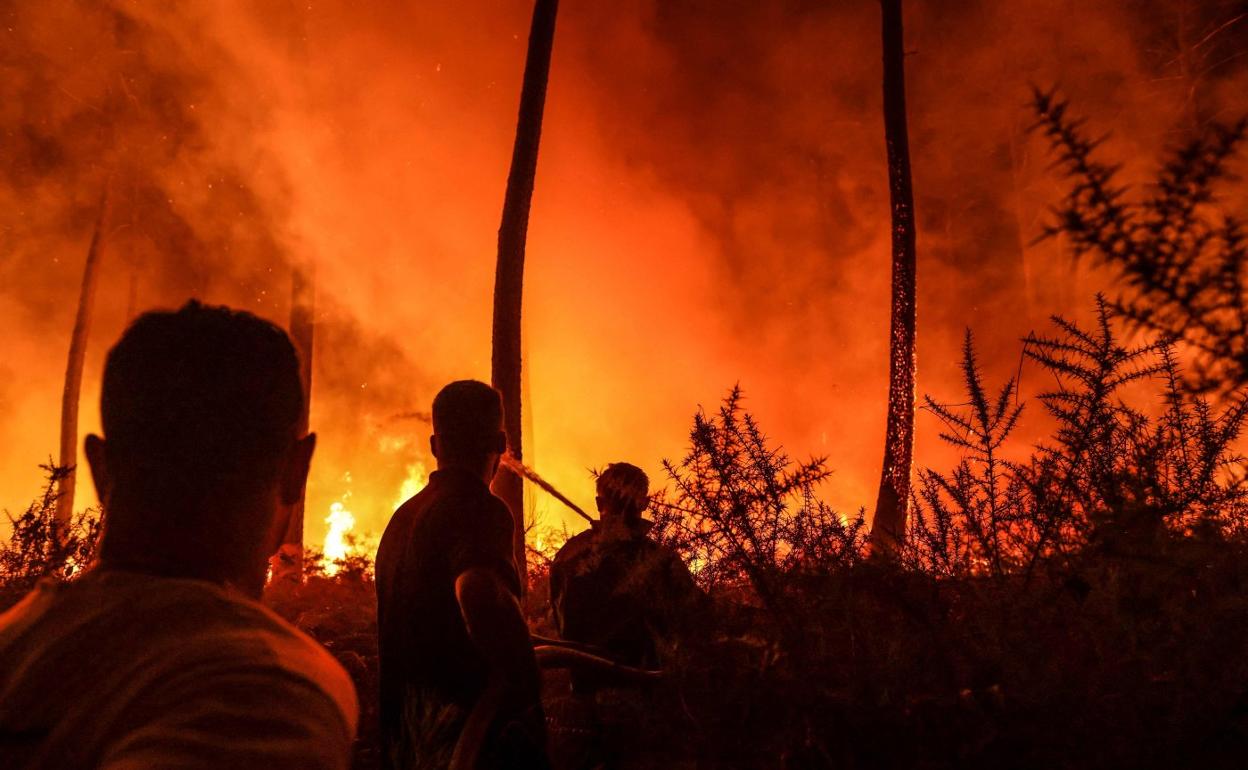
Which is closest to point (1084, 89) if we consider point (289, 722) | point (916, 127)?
Answer: point (916, 127)

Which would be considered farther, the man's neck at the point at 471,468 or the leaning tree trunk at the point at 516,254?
the leaning tree trunk at the point at 516,254

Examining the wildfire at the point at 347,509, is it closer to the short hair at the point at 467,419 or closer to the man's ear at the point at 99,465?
the short hair at the point at 467,419

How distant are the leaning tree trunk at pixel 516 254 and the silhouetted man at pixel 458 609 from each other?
5202 mm

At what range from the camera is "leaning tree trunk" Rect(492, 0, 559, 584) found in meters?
8.84

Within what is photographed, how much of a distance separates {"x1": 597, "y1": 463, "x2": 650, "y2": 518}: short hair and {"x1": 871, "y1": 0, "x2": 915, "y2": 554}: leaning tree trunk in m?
6.77

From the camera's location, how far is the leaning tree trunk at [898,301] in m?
9.91

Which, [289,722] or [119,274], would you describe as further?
[119,274]

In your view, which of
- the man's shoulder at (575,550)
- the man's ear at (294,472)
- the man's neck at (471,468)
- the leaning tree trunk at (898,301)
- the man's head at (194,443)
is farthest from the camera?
the leaning tree trunk at (898,301)

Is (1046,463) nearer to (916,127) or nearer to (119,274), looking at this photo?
(916,127)

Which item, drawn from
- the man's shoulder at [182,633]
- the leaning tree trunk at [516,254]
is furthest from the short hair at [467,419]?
the leaning tree trunk at [516,254]

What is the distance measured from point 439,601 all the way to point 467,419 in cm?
69

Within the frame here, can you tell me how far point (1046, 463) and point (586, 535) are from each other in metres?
1.96

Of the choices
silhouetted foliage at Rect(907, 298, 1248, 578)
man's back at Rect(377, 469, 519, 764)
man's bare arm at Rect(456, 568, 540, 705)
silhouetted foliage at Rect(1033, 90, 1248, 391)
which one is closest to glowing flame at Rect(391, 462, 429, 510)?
man's back at Rect(377, 469, 519, 764)

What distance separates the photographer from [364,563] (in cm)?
1063
